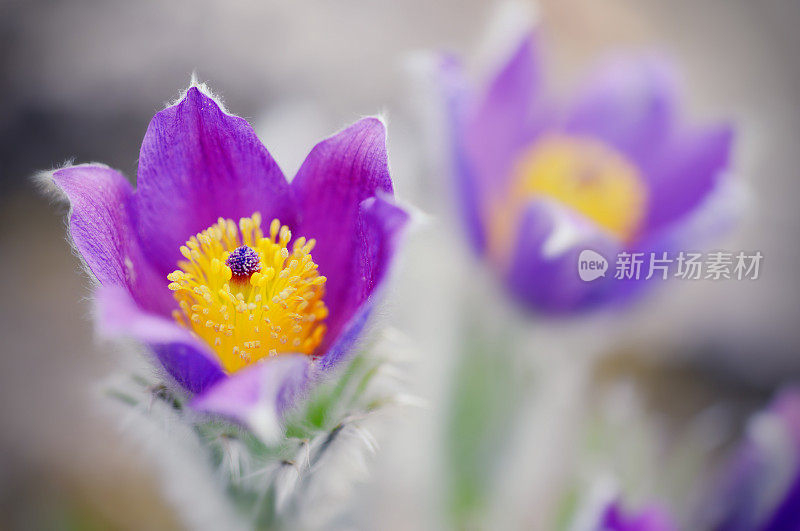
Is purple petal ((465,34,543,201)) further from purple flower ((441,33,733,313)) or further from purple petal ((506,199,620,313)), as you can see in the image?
purple petal ((506,199,620,313))

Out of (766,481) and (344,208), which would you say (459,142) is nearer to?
(344,208)

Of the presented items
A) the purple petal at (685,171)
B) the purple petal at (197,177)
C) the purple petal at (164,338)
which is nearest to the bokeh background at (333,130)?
the purple petal at (685,171)

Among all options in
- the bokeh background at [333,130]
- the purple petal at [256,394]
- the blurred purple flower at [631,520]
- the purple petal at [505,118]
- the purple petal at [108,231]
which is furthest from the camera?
the bokeh background at [333,130]

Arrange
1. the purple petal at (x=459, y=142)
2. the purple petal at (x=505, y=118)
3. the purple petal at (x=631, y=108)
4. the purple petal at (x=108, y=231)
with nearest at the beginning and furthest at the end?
the purple petal at (x=108, y=231), the purple petal at (x=459, y=142), the purple petal at (x=505, y=118), the purple petal at (x=631, y=108)

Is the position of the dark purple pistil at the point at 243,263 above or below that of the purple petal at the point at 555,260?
below

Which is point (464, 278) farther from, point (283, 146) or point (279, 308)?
point (279, 308)

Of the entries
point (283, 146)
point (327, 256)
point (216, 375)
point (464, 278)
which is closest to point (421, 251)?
point (464, 278)

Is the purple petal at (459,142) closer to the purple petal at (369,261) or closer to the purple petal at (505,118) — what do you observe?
the purple petal at (505,118)
